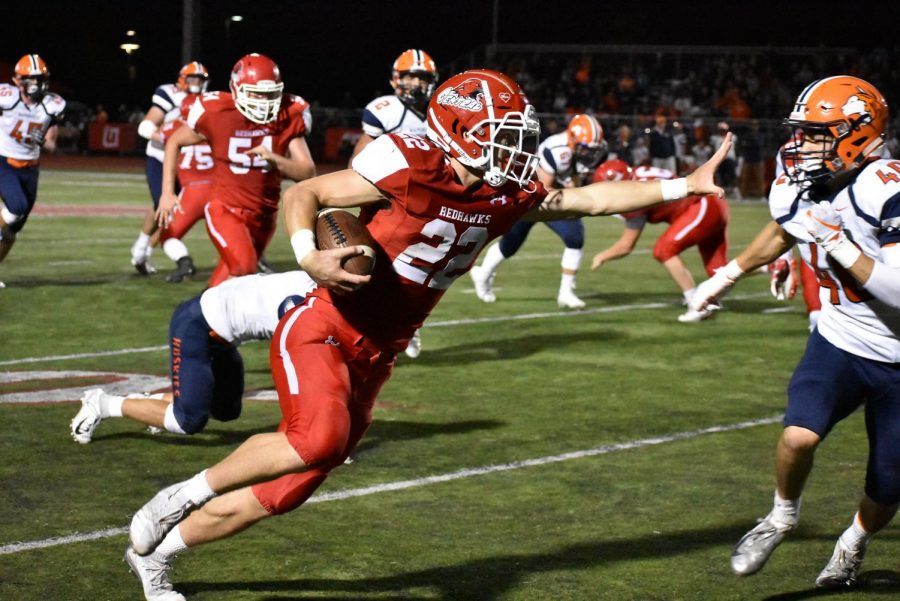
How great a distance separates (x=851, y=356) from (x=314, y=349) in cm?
177

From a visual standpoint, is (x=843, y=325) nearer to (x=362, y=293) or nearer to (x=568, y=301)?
(x=362, y=293)

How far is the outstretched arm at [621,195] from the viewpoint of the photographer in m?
4.18

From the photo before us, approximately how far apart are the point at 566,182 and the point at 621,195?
6.76 meters

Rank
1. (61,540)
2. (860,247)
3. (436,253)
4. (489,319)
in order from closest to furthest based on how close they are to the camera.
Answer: (436,253) < (860,247) < (61,540) < (489,319)

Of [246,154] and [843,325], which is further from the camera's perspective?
[246,154]

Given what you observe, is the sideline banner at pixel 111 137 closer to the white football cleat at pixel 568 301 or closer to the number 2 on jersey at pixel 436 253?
the white football cleat at pixel 568 301

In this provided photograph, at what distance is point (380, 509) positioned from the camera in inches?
193

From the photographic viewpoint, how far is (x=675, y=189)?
13.9ft

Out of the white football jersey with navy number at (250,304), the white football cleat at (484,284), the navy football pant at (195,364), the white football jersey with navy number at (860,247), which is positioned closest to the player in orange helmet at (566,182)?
the white football cleat at (484,284)

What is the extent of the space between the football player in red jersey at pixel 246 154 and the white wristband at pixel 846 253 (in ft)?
13.5

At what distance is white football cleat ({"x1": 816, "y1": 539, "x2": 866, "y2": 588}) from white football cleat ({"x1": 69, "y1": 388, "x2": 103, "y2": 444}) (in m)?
3.17

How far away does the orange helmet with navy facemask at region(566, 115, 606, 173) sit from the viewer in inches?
421

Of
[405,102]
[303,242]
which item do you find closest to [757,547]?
[303,242]

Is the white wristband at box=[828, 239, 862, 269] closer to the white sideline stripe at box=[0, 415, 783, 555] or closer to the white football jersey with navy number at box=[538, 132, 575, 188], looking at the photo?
the white sideline stripe at box=[0, 415, 783, 555]
